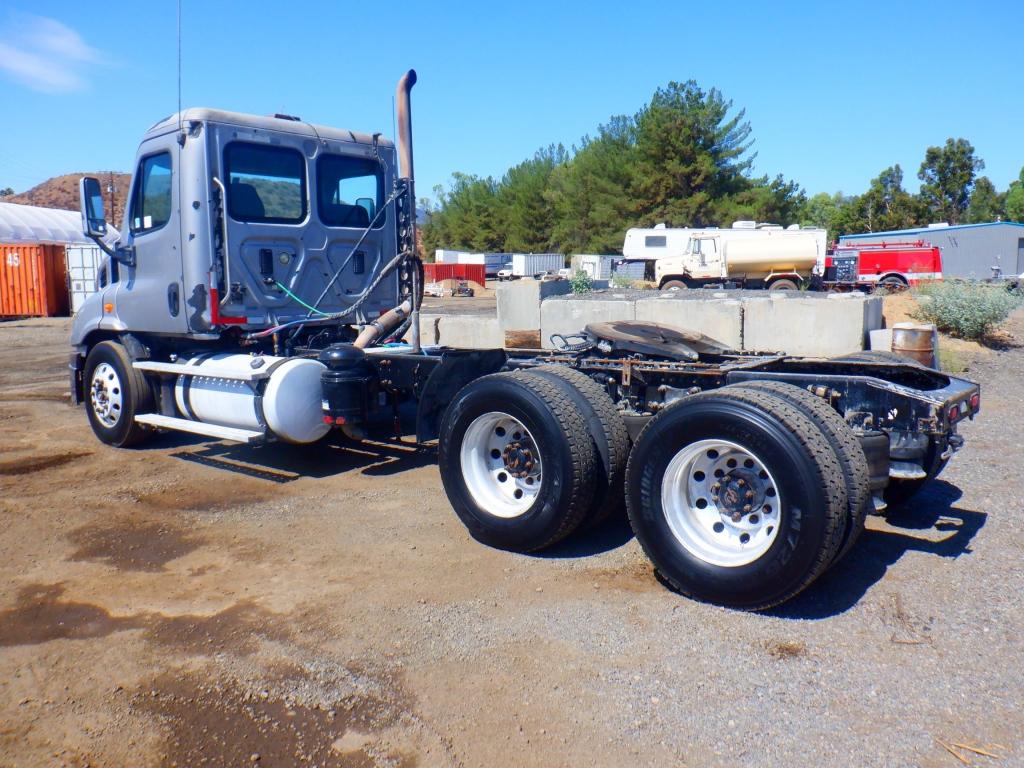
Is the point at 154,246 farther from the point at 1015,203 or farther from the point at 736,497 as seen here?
the point at 1015,203

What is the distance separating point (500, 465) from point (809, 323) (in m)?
6.04

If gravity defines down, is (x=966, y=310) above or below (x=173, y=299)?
below

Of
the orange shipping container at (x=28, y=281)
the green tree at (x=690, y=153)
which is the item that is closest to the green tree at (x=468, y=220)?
the green tree at (x=690, y=153)

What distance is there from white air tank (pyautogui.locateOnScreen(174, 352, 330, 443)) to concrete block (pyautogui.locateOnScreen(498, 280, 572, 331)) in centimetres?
457

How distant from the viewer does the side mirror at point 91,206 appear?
7.88 metres

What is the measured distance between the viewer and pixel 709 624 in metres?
4.19

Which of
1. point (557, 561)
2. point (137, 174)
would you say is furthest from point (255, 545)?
point (137, 174)

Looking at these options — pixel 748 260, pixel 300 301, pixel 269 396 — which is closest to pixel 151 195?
pixel 300 301

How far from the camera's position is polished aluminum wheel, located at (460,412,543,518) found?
526 cm

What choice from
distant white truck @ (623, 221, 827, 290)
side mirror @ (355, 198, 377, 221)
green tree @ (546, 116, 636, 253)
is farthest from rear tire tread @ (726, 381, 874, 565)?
green tree @ (546, 116, 636, 253)

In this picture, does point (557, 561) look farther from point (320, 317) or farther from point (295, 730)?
point (320, 317)

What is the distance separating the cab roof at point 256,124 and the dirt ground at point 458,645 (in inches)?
129

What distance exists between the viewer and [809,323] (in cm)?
1020

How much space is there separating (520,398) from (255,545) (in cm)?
199
